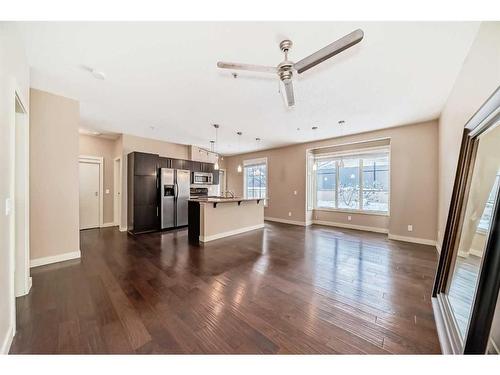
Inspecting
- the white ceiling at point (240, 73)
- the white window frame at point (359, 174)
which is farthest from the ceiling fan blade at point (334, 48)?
the white window frame at point (359, 174)

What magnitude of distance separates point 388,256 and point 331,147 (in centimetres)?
370

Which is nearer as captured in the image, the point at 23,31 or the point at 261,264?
the point at 23,31

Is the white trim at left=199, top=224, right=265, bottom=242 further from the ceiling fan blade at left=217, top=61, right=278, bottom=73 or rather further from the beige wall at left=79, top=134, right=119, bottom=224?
the beige wall at left=79, top=134, right=119, bottom=224

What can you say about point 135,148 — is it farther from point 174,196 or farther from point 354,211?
point 354,211

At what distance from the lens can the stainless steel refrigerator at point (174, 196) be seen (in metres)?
5.38

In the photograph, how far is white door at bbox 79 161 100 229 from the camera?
5.42 m

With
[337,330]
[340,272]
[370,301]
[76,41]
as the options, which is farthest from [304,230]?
[76,41]

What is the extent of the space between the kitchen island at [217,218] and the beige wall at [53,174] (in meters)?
2.08

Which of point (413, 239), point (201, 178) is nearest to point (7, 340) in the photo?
point (201, 178)

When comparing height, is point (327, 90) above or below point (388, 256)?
above

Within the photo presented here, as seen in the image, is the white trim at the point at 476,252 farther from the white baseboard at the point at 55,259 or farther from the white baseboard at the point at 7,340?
the white baseboard at the point at 55,259

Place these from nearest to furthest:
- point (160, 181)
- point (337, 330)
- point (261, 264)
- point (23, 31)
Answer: point (337, 330)
point (23, 31)
point (261, 264)
point (160, 181)
